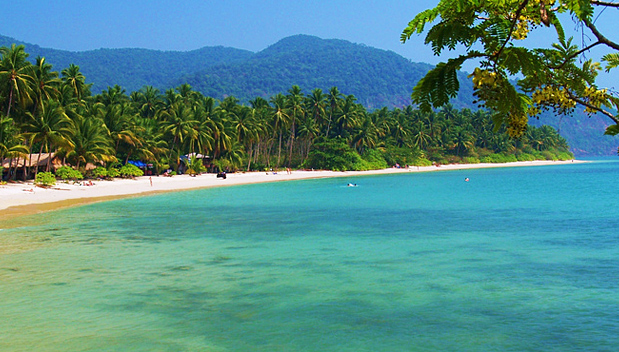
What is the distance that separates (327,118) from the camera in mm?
103750

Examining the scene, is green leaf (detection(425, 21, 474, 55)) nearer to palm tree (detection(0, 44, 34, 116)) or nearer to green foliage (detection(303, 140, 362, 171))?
palm tree (detection(0, 44, 34, 116))

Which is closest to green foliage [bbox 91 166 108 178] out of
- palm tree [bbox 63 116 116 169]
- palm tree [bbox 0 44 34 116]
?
palm tree [bbox 63 116 116 169]

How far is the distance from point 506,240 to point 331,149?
2975 inches

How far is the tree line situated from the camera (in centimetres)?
4750

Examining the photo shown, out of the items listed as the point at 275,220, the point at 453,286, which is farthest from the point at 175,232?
the point at 453,286

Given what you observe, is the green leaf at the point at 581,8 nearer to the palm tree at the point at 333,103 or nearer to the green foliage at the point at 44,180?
the green foliage at the point at 44,180

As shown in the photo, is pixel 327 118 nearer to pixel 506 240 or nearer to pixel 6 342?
pixel 506 240

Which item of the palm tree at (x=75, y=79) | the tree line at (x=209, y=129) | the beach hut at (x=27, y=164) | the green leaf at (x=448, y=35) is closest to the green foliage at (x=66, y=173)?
the beach hut at (x=27, y=164)

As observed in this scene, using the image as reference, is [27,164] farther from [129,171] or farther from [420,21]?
[420,21]

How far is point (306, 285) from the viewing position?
14.7 metres

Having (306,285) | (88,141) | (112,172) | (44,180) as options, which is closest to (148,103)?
(112,172)

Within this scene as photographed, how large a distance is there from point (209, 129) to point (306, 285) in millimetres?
62941

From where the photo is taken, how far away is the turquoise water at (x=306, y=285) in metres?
10.6

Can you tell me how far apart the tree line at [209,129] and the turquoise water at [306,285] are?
75.7 ft
